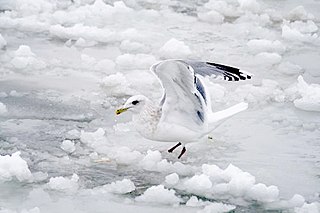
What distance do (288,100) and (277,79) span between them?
47cm

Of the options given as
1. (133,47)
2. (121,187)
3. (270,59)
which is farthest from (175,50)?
(121,187)

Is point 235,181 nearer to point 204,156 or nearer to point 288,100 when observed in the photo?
point 204,156

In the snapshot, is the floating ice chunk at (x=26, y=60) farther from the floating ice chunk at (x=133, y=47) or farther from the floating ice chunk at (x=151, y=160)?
the floating ice chunk at (x=151, y=160)

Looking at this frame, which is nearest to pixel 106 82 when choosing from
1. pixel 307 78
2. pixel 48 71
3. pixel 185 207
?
pixel 48 71

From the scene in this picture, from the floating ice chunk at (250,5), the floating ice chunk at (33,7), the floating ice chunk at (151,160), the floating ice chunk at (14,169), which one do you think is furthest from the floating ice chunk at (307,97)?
the floating ice chunk at (33,7)

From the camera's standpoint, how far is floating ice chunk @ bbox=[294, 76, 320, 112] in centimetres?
581

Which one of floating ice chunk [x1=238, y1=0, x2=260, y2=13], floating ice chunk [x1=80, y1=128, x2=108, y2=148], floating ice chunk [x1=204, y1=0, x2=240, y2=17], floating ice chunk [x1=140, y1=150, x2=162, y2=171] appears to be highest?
floating ice chunk [x1=238, y1=0, x2=260, y2=13]

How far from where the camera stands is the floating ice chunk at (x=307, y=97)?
229 inches

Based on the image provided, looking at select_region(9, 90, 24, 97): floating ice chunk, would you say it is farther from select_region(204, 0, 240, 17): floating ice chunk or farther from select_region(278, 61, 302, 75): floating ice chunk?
select_region(204, 0, 240, 17): floating ice chunk

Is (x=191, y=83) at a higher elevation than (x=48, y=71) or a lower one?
higher

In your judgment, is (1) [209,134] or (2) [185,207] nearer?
(2) [185,207]

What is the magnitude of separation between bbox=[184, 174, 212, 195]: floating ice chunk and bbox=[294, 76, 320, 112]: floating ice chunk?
64.6 inches

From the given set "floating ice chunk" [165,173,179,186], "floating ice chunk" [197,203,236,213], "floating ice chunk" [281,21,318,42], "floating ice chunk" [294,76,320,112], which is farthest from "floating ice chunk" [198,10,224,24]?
"floating ice chunk" [197,203,236,213]

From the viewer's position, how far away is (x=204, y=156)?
497cm
